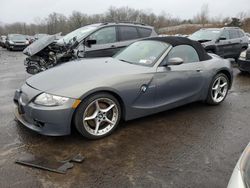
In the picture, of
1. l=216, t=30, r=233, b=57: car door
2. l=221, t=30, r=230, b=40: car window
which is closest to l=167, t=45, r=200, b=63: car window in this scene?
l=216, t=30, r=233, b=57: car door

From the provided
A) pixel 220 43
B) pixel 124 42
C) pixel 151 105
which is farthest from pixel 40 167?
pixel 220 43

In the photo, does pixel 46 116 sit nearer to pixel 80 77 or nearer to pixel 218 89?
pixel 80 77

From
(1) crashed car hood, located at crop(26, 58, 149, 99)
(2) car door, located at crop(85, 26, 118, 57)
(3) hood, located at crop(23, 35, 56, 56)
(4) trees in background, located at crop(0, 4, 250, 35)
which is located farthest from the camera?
(4) trees in background, located at crop(0, 4, 250, 35)

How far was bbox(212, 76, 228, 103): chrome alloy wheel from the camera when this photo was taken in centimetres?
492

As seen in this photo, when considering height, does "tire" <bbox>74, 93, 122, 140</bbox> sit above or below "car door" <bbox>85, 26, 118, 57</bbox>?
below

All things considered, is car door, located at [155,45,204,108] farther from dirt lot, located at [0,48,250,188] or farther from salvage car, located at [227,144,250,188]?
salvage car, located at [227,144,250,188]

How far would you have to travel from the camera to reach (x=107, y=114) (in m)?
3.58

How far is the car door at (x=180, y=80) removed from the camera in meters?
3.94

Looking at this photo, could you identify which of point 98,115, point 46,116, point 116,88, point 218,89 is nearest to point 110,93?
point 116,88

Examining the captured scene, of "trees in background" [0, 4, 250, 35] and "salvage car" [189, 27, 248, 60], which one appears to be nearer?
"salvage car" [189, 27, 248, 60]

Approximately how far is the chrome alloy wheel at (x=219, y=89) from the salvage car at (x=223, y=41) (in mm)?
4609

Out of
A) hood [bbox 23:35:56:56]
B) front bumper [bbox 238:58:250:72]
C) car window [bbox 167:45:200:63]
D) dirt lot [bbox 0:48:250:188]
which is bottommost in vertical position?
dirt lot [bbox 0:48:250:188]

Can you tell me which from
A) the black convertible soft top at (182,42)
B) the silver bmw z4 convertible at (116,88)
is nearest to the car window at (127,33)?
the silver bmw z4 convertible at (116,88)

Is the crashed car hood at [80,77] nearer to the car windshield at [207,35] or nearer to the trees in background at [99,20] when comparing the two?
A: the car windshield at [207,35]
